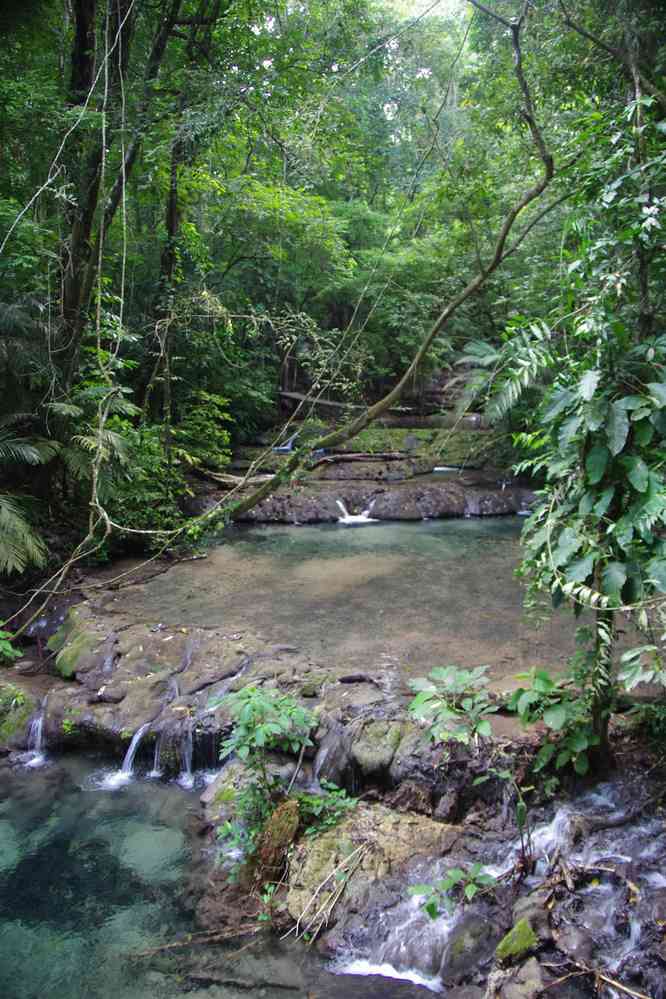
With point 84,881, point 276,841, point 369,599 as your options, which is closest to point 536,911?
point 276,841

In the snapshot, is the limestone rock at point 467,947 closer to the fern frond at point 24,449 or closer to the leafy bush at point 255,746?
the leafy bush at point 255,746

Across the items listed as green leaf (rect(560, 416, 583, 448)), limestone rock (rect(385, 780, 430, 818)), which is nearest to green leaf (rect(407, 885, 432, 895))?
limestone rock (rect(385, 780, 430, 818))

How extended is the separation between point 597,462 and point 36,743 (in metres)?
4.89

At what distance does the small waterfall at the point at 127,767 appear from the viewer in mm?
5078

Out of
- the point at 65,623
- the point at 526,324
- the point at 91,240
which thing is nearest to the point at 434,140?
the point at 526,324

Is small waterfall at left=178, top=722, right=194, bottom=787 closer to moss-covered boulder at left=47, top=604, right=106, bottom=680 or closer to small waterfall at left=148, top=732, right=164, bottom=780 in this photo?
small waterfall at left=148, top=732, right=164, bottom=780

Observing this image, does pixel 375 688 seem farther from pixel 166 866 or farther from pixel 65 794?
pixel 65 794

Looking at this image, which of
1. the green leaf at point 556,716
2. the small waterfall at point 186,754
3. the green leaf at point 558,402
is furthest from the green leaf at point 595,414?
the small waterfall at point 186,754

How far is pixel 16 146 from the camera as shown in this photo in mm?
8414

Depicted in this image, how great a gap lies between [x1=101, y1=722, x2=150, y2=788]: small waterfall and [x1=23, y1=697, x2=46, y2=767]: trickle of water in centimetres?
64

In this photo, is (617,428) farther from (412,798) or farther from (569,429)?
(412,798)

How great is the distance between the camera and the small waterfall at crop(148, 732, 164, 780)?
202 inches

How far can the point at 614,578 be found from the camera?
3.12m

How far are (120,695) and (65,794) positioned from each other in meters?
0.91
